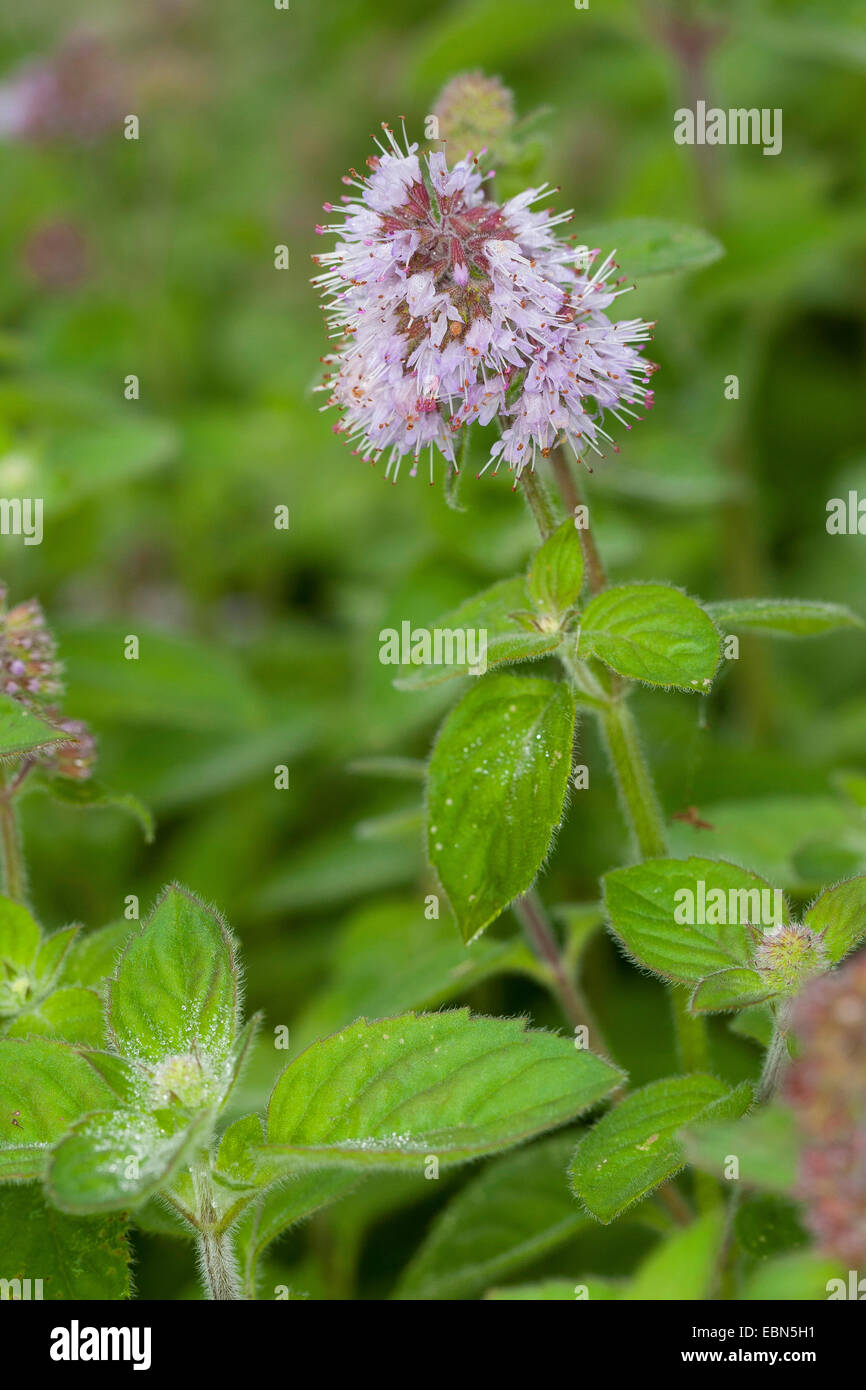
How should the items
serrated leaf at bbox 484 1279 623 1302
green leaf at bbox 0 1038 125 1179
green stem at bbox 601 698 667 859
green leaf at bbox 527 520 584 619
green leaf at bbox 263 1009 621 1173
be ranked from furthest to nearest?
green stem at bbox 601 698 667 859, green leaf at bbox 527 520 584 619, green leaf at bbox 0 1038 125 1179, green leaf at bbox 263 1009 621 1173, serrated leaf at bbox 484 1279 623 1302

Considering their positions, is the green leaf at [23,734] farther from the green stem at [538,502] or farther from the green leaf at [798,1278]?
the green leaf at [798,1278]

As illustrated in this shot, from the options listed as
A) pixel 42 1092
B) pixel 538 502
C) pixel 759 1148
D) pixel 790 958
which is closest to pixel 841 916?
pixel 790 958

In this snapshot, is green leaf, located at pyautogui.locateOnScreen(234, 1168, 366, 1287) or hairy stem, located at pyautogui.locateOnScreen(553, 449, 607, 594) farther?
hairy stem, located at pyautogui.locateOnScreen(553, 449, 607, 594)

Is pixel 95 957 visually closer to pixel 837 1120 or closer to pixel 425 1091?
pixel 425 1091

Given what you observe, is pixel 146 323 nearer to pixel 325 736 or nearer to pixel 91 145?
pixel 91 145

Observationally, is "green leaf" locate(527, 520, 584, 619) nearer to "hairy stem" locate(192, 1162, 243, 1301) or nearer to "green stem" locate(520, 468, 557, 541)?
"green stem" locate(520, 468, 557, 541)

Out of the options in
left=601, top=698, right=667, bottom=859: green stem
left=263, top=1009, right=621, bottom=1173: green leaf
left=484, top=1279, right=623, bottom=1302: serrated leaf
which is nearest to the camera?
left=484, top=1279, right=623, bottom=1302: serrated leaf

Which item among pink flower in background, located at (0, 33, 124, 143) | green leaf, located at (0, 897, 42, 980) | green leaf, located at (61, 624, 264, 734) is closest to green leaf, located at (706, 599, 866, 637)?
green leaf, located at (0, 897, 42, 980)

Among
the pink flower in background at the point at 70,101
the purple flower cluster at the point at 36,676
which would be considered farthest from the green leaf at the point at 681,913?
the pink flower in background at the point at 70,101

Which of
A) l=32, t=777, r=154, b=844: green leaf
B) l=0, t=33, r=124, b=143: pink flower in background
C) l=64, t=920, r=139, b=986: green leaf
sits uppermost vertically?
l=0, t=33, r=124, b=143: pink flower in background
